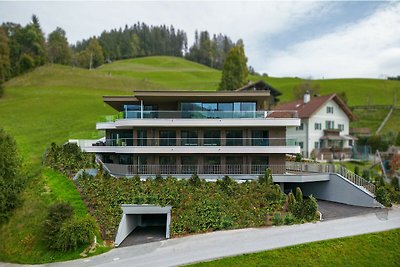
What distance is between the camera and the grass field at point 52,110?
22875 mm

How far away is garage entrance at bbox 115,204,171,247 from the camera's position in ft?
74.1

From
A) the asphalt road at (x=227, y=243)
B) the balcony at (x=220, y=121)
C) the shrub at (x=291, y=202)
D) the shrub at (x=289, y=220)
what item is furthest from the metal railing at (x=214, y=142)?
the asphalt road at (x=227, y=243)

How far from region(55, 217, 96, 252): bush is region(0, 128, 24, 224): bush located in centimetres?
594

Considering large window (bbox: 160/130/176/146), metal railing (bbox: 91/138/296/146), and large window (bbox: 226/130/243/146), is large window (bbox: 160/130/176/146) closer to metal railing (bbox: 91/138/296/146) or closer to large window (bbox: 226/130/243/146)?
metal railing (bbox: 91/138/296/146)

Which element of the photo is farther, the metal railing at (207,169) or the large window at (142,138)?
the large window at (142,138)

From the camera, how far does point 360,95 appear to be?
91.8 meters

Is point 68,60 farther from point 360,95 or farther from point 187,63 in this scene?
point 360,95

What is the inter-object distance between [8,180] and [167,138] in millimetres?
12543

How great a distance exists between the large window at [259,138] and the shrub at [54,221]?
15866 millimetres

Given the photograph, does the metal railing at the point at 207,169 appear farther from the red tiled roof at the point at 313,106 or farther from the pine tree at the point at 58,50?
the pine tree at the point at 58,50

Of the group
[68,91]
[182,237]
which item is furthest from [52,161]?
[68,91]

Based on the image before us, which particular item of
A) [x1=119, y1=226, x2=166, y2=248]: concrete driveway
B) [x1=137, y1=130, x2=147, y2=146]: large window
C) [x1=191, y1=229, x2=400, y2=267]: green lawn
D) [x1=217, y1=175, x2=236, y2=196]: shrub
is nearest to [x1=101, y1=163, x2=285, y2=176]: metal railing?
[x1=137, y1=130, x2=147, y2=146]: large window

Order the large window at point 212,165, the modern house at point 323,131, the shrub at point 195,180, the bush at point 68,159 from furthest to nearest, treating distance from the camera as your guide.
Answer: the modern house at point 323,131 → the bush at point 68,159 → the large window at point 212,165 → the shrub at point 195,180

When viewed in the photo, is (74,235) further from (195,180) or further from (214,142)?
(214,142)
